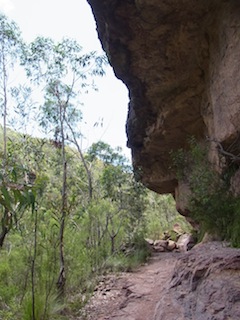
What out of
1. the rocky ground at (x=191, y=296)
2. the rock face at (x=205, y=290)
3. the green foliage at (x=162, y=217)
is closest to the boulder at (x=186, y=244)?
the green foliage at (x=162, y=217)

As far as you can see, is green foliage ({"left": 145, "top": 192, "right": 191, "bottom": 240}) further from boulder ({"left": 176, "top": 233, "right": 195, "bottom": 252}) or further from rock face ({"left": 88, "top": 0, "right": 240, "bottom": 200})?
rock face ({"left": 88, "top": 0, "right": 240, "bottom": 200})

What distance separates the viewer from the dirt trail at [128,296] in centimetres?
553

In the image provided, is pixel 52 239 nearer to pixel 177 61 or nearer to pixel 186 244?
pixel 177 61

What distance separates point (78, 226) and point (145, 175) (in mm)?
5377

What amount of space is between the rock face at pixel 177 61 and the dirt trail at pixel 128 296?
3.33 m

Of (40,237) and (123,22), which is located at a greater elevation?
(123,22)

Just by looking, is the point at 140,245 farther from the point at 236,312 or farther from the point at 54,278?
the point at 236,312

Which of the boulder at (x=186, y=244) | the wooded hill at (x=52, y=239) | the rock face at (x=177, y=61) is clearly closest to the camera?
the wooded hill at (x=52, y=239)

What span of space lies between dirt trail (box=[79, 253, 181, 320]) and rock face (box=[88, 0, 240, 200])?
3327mm

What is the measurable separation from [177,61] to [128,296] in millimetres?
5132

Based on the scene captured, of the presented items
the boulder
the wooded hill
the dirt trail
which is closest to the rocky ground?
the dirt trail

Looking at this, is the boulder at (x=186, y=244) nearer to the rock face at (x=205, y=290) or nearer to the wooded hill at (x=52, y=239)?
the wooded hill at (x=52, y=239)

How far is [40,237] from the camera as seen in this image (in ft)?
21.4

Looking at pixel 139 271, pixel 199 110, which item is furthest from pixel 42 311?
pixel 199 110
